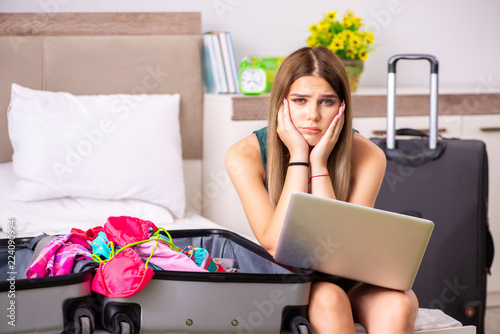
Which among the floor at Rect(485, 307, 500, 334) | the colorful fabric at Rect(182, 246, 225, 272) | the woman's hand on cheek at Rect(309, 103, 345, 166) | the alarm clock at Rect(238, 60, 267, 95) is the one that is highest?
the alarm clock at Rect(238, 60, 267, 95)

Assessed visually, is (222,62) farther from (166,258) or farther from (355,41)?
(166,258)

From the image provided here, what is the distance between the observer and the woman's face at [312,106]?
1534 mm

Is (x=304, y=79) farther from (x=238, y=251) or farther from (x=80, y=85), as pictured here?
(x=80, y=85)

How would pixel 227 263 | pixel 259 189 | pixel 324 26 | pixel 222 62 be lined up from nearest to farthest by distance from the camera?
pixel 227 263 < pixel 259 189 < pixel 222 62 < pixel 324 26

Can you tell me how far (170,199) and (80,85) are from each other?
60 centimetres

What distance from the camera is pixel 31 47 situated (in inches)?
90.9

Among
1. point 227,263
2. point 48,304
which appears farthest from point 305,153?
point 48,304

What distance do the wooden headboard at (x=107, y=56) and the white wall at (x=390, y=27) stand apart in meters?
0.12

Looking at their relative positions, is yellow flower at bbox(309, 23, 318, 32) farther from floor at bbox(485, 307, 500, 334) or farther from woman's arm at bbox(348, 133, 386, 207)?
floor at bbox(485, 307, 500, 334)

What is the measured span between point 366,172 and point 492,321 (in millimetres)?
1388

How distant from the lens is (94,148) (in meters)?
2.15

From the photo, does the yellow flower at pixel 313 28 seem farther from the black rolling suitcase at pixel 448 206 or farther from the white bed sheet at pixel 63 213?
the white bed sheet at pixel 63 213

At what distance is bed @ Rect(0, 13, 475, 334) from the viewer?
2090 millimetres

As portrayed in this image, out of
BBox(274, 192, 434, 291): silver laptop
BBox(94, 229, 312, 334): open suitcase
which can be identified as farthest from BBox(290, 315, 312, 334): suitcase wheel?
BBox(274, 192, 434, 291): silver laptop
